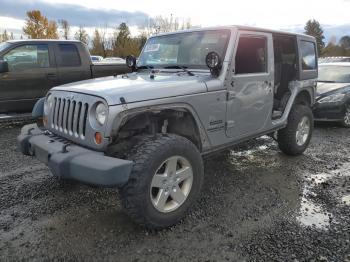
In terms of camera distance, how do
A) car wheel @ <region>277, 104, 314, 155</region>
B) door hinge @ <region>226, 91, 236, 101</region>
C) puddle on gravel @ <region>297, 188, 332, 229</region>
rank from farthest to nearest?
A: car wheel @ <region>277, 104, 314, 155</region> → door hinge @ <region>226, 91, 236, 101</region> → puddle on gravel @ <region>297, 188, 332, 229</region>

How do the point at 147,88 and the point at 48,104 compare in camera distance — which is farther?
the point at 48,104

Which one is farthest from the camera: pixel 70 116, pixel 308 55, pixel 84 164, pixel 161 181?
pixel 308 55

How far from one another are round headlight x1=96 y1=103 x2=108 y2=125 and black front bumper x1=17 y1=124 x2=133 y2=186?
284 mm

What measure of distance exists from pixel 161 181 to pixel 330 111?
6181 mm

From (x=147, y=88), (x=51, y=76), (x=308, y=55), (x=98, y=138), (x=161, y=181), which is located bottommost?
(x=161, y=181)

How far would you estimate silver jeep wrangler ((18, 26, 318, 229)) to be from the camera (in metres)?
2.90

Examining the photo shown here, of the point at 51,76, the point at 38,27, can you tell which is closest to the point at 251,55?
the point at 51,76

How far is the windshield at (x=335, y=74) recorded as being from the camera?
883 centimetres

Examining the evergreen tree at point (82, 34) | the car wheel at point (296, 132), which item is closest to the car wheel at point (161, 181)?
the car wheel at point (296, 132)

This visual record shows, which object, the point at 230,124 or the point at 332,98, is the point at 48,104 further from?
the point at 332,98

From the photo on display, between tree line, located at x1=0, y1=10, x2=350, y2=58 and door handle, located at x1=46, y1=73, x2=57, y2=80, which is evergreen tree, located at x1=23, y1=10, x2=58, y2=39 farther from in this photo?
door handle, located at x1=46, y1=73, x2=57, y2=80

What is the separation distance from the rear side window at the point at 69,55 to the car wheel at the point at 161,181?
5280mm

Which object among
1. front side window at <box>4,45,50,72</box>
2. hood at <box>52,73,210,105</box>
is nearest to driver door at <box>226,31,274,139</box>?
hood at <box>52,73,210,105</box>

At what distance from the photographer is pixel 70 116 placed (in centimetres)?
330
